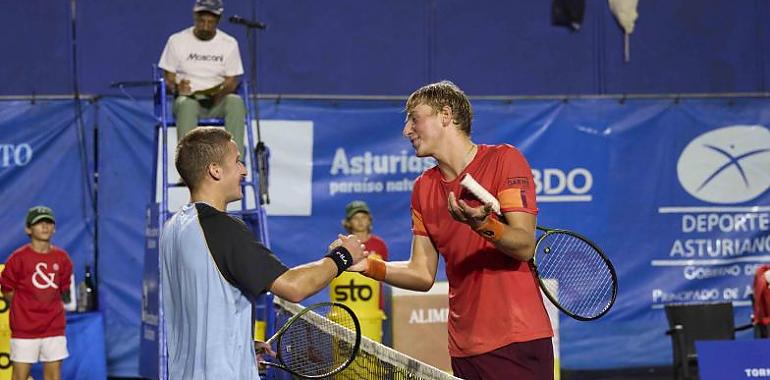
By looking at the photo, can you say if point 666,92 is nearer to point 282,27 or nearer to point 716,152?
point 716,152

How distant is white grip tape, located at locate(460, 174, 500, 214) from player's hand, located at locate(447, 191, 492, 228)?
0.06 m

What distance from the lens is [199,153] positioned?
169 inches

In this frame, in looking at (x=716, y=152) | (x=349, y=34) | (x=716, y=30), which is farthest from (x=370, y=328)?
(x=716, y=30)

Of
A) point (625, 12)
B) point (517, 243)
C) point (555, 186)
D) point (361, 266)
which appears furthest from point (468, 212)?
point (625, 12)

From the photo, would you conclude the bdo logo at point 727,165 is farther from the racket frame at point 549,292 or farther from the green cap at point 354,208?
the racket frame at point 549,292

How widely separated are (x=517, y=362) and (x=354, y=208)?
620 centimetres

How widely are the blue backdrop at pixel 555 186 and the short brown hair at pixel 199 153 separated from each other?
7.24 meters

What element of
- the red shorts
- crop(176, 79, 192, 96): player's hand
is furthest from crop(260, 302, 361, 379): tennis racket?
crop(176, 79, 192, 96): player's hand

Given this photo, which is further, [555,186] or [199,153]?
[555,186]

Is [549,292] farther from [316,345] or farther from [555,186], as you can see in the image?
[555,186]

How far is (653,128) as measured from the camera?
12.4 meters

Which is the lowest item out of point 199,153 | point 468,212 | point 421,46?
point 468,212

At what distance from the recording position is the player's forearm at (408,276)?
5.12 meters

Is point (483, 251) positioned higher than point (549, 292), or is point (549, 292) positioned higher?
point (483, 251)
